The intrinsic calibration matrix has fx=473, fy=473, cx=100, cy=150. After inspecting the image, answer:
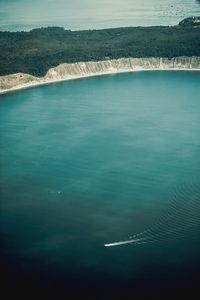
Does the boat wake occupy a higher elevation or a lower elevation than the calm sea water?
lower

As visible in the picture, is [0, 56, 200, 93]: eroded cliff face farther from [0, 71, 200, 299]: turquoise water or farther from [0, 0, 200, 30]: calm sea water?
[0, 0, 200, 30]: calm sea water

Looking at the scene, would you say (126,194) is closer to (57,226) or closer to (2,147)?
(57,226)

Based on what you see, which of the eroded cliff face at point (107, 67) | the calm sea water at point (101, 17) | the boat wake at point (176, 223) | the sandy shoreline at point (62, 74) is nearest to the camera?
the boat wake at point (176, 223)

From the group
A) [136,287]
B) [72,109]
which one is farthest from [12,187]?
[72,109]

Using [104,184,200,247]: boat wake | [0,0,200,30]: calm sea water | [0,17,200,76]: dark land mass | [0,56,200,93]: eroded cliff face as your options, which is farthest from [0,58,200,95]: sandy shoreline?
[104,184,200,247]: boat wake

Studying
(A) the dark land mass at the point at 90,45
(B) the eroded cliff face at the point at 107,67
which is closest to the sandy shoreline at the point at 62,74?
(B) the eroded cliff face at the point at 107,67

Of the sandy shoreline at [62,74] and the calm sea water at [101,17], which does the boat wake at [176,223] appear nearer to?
the sandy shoreline at [62,74]
